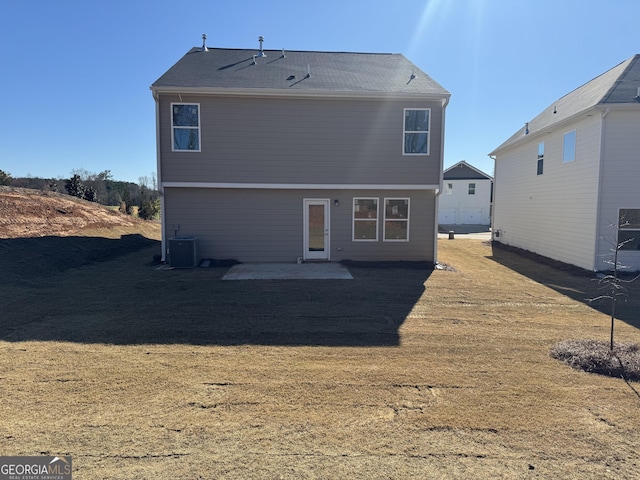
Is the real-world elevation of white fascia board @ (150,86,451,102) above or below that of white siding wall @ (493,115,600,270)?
above

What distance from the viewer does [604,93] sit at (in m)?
11.4

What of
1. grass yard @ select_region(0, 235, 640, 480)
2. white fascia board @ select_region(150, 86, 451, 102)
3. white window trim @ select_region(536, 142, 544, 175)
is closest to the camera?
grass yard @ select_region(0, 235, 640, 480)

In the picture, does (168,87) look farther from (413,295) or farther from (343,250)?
(413,295)

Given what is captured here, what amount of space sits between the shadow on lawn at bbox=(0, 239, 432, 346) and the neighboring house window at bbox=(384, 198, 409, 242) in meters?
2.02

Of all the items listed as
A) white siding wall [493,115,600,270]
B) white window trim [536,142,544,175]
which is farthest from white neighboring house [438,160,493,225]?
white window trim [536,142,544,175]

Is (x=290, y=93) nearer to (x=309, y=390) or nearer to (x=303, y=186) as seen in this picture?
(x=303, y=186)

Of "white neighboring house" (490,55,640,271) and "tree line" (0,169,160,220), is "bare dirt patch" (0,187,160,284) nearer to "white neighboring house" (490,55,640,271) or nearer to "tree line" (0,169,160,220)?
"tree line" (0,169,160,220)

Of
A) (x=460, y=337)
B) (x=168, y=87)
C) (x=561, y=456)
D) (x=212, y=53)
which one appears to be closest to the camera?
(x=561, y=456)

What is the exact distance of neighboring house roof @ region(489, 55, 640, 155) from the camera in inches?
432

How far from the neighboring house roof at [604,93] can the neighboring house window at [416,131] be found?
4.89 metres

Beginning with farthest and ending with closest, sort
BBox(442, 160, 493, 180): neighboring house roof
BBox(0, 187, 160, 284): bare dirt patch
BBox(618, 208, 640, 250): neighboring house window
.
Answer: BBox(442, 160, 493, 180): neighboring house roof, BBox(618, 208, 640, 250): neighboring house window, BBox(0, 187, 160, 284): bare dirt patch

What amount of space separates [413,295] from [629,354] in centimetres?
402

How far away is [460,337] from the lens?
→ 18.4 feet

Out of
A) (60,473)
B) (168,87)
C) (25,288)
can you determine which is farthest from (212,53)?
(60,473)
